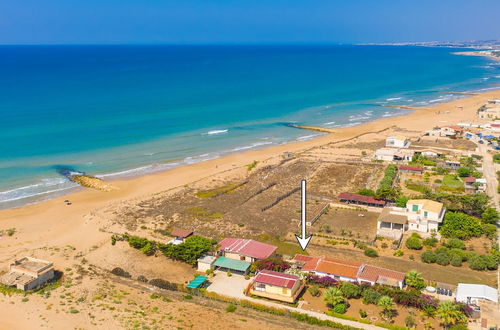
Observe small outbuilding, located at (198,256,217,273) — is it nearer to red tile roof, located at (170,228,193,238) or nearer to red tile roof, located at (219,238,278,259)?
red tile roof, located at (219,238,278,259)

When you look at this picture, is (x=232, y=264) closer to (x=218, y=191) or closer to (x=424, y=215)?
(x=424, y=215)

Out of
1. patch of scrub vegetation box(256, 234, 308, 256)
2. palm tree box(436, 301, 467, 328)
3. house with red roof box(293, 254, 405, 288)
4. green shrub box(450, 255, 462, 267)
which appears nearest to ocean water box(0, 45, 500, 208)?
patch of scrub vegetation box(256, 234, 308, 256)

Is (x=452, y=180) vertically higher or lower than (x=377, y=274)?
lower

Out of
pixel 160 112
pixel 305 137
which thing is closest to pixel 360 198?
pixel 305 137

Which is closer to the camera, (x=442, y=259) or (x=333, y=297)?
(x=333, y=297)

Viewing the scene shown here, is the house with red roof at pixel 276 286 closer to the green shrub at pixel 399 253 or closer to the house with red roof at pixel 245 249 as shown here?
the house with red roof at pixel 245 249

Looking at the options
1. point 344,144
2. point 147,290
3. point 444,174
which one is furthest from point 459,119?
point 147,290

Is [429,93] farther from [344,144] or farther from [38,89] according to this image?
[38,89]
